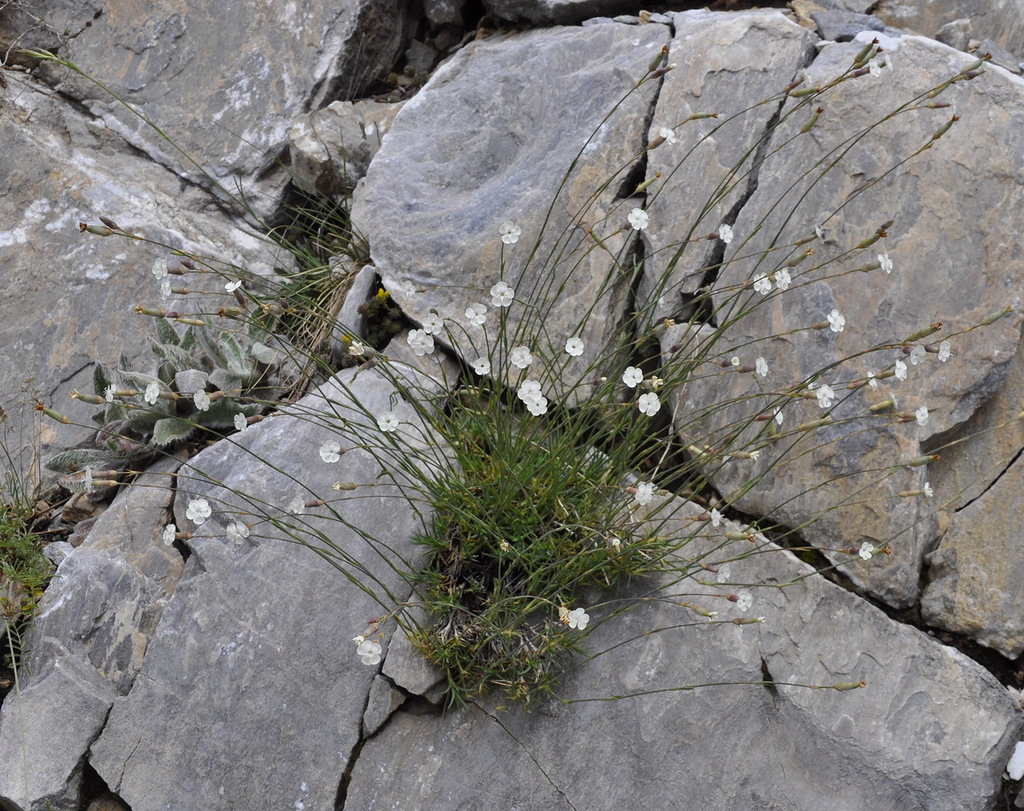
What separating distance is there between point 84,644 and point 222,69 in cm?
254

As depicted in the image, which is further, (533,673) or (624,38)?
(624,38)

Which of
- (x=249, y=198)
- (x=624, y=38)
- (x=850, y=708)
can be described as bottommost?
(x=850, y=708)

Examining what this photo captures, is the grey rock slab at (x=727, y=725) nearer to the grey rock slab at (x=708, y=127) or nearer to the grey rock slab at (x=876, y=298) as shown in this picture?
the grey rock slab at (x=876, y=298)

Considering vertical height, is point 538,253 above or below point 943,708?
above

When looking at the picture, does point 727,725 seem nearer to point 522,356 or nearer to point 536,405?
point 536,405

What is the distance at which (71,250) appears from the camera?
3727mm

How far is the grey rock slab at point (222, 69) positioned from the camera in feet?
13.1

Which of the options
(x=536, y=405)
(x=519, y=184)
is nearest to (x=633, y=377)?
(x=536, y=405)

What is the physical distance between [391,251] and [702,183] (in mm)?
1148

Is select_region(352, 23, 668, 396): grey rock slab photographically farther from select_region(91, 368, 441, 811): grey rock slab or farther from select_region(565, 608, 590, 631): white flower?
select_region(565, 608, 590, 631): white flower

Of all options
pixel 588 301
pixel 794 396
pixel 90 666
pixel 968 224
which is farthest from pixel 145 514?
pixel 968 224

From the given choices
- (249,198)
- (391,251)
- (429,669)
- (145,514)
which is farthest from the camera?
(249,198)

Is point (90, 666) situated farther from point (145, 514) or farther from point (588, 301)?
point (588, 301)

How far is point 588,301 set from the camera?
3.20 m
